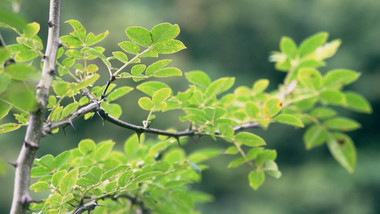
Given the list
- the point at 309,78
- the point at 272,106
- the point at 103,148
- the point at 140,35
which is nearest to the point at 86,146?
the point at 103,148

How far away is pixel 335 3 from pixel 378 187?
5035mm

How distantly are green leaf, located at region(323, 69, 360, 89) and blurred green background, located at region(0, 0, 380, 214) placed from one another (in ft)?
22.4

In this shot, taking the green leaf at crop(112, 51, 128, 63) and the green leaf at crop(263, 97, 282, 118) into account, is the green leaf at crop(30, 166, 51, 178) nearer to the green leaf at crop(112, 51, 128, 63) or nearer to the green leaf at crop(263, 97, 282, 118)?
the green leaf at crop(112, 51, 128, 63)

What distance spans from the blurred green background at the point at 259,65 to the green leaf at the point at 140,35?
7161 millimetres

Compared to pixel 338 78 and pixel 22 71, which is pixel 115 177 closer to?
pixel 22 71

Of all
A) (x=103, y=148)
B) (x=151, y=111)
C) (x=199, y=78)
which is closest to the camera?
(x=151, y=111)

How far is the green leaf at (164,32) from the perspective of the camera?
59 cm

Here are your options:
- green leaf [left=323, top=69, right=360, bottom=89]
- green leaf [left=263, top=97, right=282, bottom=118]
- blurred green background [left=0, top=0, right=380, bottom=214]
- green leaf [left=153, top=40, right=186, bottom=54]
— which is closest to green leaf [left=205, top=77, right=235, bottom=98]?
green leaf [left=263, top=97, right=282, bottom=118]

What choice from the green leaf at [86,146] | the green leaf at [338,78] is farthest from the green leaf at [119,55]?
the green leaf at [338,78]

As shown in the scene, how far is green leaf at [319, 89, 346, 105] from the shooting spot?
965 millimetres

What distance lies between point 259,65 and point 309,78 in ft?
33.3

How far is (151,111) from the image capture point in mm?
671

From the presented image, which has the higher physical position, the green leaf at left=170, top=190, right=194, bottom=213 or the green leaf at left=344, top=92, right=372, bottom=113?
the green leaf at left=344, top=92, right=372, bottom=113

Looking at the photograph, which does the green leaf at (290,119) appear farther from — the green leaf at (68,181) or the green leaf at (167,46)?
the green leaf at (68,181)
